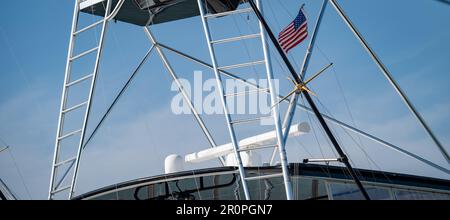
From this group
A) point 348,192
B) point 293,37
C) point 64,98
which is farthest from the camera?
point 64,98

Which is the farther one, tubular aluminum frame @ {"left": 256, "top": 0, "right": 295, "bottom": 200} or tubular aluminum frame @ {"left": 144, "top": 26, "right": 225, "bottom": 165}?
tubular aluminum frame @ {"left": 144, "top": 26, "right": 225, "bottom": 165}

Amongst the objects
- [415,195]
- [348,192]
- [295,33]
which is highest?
[295,33]

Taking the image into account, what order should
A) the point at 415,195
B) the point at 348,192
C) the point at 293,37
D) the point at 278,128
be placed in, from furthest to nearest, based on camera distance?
the point at 415,195 → the point at 293,37 → the point at 348,192 → the point at 278,128

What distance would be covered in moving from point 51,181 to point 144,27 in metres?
8.76

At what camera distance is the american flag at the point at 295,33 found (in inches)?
720

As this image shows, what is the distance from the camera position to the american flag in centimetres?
1830

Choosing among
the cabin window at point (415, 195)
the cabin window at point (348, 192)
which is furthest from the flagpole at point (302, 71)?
the cabin window at point (415, 195)

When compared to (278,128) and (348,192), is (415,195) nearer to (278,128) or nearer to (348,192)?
(348,192)

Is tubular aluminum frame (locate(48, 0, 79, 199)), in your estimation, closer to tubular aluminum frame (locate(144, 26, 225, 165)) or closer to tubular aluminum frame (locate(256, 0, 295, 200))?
tubular aluminum frame (locate(144, 26, 225, 165))

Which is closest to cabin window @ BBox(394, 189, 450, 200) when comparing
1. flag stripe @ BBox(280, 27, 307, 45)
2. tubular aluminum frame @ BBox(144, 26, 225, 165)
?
flag stripe @ BBox(280, 27, 307, 45)

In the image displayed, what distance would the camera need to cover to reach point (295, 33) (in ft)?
60.7

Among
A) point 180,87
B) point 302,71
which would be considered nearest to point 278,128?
point 302,71
